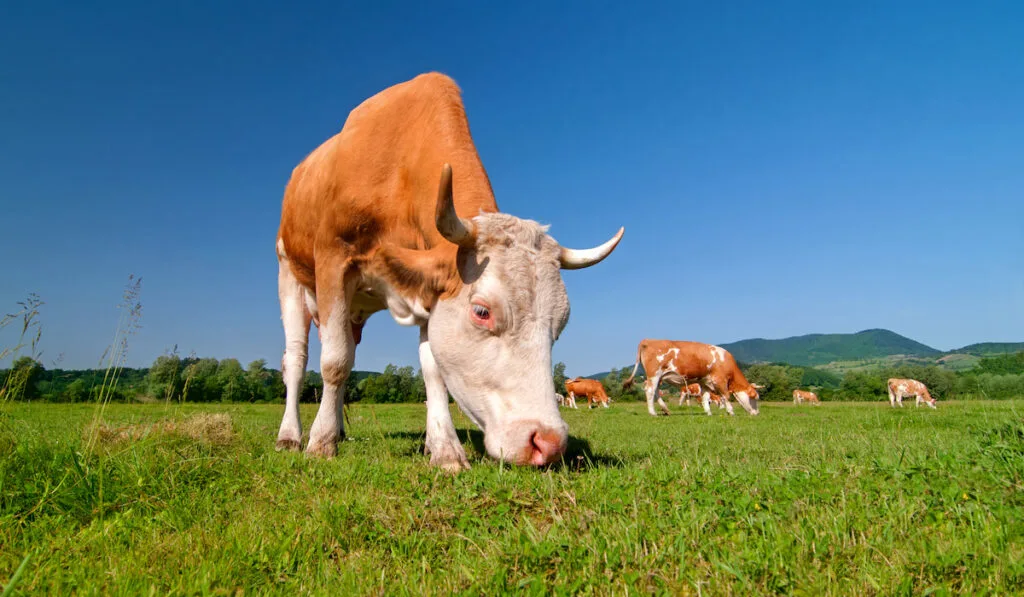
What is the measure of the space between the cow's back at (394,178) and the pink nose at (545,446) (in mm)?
1842

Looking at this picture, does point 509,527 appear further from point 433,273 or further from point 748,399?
point 748,399

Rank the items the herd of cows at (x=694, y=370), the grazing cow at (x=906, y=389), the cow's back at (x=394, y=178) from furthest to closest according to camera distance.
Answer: the grazing cow at (x=906, y=389) < the herd of cows at (x=694, y=370) < the cow's back at (x=394, y=178)

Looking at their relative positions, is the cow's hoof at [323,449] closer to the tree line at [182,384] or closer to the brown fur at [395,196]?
the tree line at [182,384]

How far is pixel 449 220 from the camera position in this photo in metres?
4.18

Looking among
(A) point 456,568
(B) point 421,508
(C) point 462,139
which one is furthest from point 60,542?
(C) point 462,139

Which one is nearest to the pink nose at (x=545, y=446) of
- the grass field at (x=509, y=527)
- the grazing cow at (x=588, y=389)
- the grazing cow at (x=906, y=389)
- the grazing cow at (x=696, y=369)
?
the grass field at (x=509, y=527)

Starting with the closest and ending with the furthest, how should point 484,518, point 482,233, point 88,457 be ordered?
point 484,518, point 88,457, point 482,233

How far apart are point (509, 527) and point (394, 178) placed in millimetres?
3895

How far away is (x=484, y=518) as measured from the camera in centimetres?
275

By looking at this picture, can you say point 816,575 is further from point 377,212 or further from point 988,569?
point 377,212

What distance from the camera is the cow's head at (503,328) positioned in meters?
3.88

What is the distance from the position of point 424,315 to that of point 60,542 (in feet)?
9.09

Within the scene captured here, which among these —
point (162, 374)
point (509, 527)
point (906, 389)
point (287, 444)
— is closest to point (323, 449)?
point (287, 444)

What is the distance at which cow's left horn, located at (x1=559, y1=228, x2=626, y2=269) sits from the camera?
15.8ft
